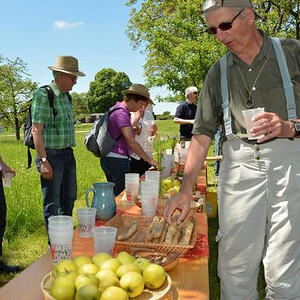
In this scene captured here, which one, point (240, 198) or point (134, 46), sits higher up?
point (134, 46)

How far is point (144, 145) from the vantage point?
4988 millimetres

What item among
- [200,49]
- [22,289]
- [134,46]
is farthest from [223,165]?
[134,46]

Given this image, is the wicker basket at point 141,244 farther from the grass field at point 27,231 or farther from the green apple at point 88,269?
the grass field at point 27,231

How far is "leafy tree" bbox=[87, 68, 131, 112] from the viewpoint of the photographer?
69.8m

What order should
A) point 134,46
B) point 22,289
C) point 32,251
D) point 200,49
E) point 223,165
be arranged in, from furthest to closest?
point 134,46 < point 200,49 < point 32,251 < point 223,165 < point 22,289

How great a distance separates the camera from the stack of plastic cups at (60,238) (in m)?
1.60

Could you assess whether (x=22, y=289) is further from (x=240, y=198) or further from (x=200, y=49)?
(x=200, y=49)

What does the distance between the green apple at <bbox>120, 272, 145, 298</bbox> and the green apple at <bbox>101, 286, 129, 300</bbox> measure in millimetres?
52

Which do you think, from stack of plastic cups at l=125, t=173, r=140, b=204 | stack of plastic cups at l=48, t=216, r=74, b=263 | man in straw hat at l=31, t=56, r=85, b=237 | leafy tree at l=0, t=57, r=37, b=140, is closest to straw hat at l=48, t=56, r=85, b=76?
man in straw hat at l=31, t=56, r=85, b=237

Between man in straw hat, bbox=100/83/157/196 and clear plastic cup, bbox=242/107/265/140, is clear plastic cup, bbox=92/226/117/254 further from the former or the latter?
man in straw hat, bbox=100/83/157/196

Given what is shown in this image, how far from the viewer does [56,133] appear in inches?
151

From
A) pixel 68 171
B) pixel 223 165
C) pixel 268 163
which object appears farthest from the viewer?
pixel 68 171

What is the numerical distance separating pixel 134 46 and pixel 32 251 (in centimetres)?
2088

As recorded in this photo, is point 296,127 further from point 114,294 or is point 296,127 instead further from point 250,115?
point 114,294
